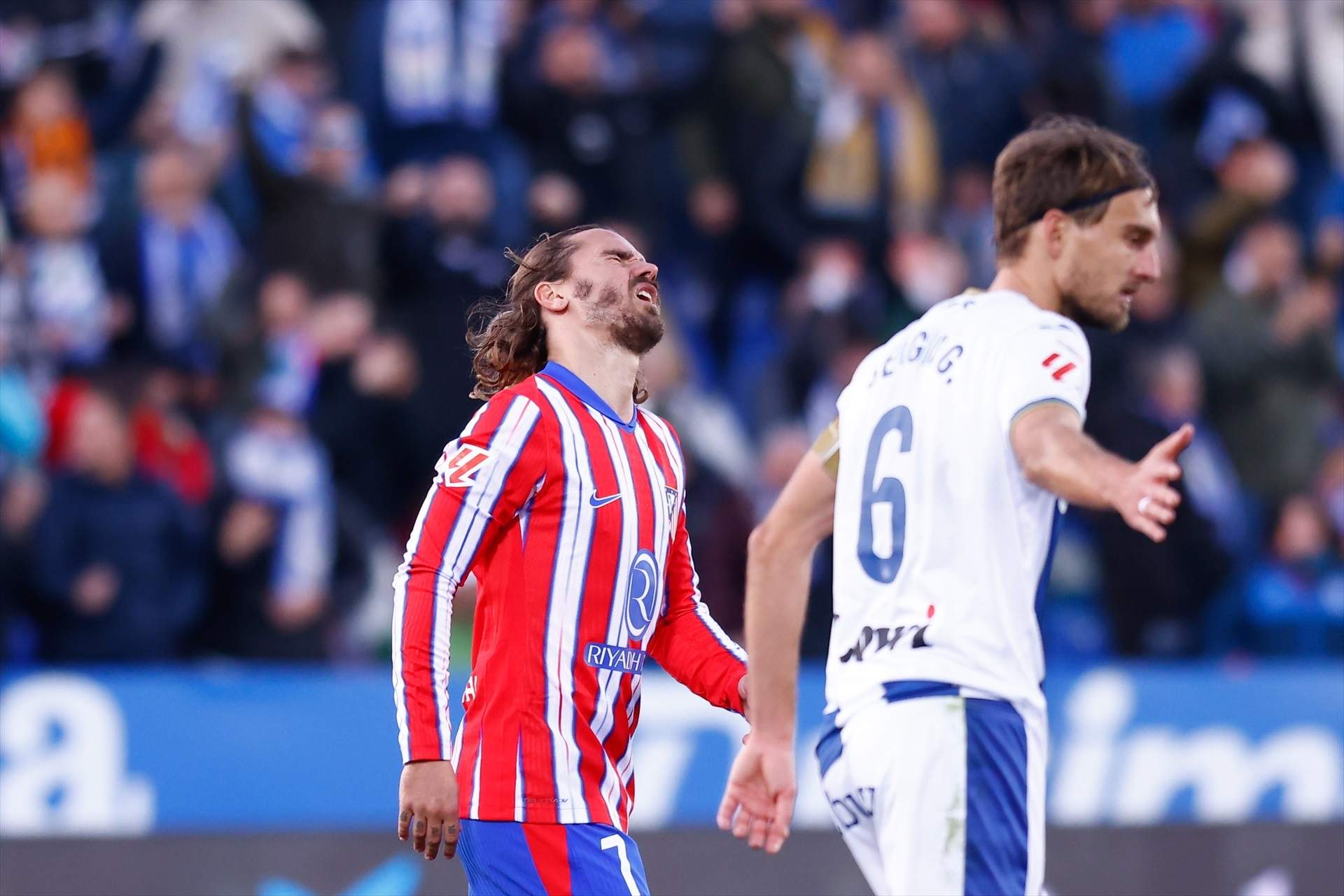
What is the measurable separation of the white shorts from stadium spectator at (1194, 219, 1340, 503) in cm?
746

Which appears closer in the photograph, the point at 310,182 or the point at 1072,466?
the point at 1072,466

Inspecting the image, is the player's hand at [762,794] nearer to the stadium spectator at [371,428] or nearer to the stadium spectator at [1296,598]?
the stadium spectator at [371,428]

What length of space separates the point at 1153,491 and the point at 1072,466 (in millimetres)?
276

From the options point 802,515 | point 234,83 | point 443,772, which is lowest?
point 443,772

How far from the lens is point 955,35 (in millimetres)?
12109

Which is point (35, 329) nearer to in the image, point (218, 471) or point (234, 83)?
point (218, 471)

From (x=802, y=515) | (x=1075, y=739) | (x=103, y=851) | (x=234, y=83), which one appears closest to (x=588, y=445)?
(x=802, y=515)

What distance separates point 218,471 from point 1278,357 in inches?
240

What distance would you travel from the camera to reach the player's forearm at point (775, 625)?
13.9 feet

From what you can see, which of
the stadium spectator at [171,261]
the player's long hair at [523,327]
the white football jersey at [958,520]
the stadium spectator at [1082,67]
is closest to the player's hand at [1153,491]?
the white football jersey at [958,520]

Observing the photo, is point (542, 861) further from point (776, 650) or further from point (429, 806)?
point (776, 650)

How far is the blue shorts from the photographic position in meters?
4.32

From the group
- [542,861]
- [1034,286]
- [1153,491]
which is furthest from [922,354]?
[542,861]

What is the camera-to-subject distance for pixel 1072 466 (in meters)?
3.59
